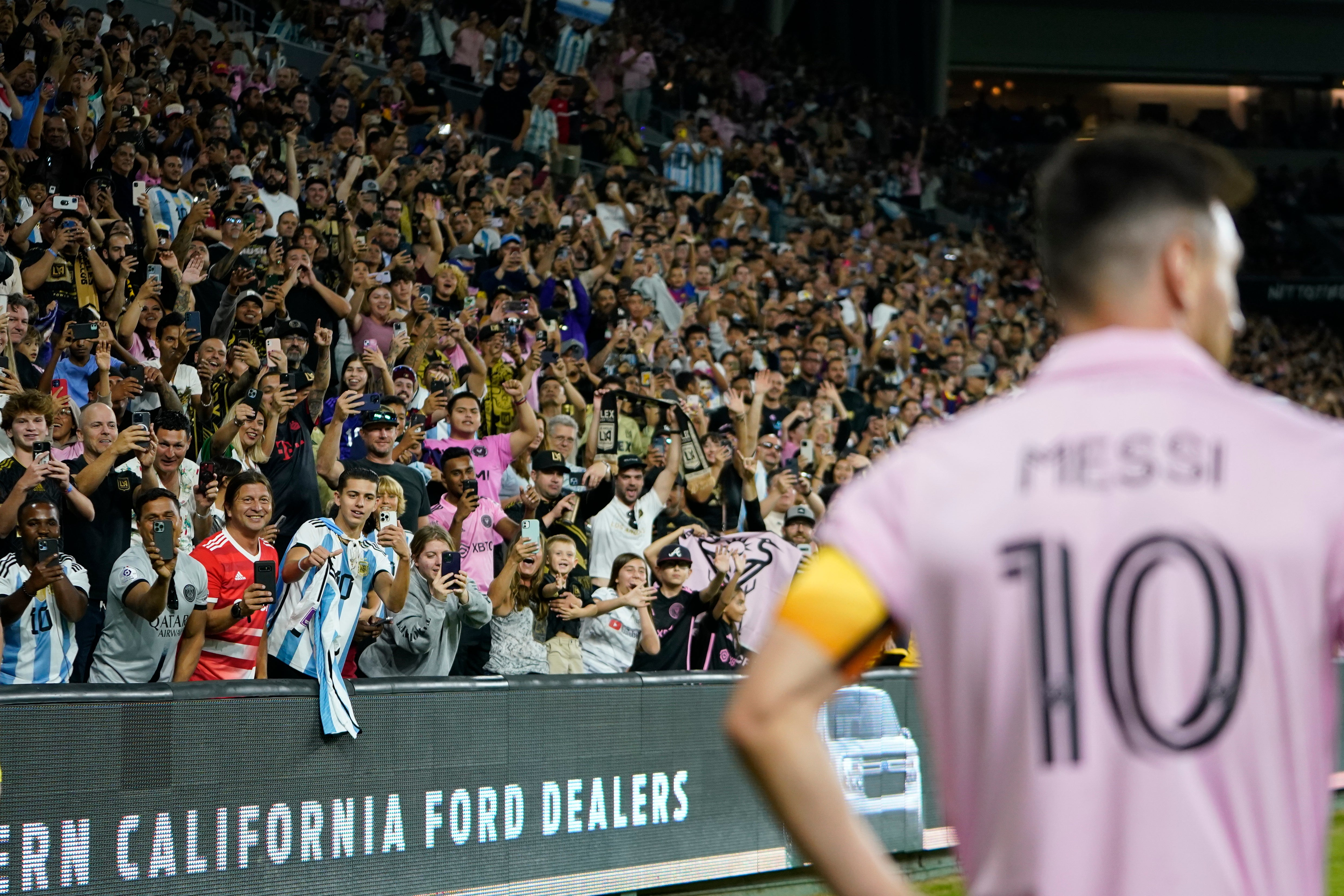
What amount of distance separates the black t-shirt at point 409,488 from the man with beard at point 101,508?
1.27 meters

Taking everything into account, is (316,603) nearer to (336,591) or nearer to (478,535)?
(336,591)

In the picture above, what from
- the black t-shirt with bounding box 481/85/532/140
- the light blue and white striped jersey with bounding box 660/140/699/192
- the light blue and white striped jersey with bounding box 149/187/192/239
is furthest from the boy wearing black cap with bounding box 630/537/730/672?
the light blue and white striped jersey with bounding box 660/140/699/192

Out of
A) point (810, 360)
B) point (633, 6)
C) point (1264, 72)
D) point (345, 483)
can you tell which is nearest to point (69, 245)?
point (345, 483)

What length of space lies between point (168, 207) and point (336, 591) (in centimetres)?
499

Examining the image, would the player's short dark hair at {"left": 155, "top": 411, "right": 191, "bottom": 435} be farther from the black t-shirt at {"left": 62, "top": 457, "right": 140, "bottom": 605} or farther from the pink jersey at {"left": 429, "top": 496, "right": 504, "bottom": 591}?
the pink jersey at {"left": 429, "top": 496, "right": 504, "bottom": 591}

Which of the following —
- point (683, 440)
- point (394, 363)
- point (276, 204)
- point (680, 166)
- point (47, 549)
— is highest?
point (680, 166)

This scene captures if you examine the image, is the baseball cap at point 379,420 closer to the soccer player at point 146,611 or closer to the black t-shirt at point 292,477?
the black t-shirt at point 292,477

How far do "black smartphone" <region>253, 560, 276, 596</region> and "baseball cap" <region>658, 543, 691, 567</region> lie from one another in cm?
320

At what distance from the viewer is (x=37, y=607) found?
672 cm

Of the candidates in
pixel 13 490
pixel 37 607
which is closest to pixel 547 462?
pixel 13 490

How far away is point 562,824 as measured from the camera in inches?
305

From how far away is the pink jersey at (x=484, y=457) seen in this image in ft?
33.3

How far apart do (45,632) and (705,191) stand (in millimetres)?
14759

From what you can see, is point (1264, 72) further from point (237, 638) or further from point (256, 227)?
point (237, 638)
